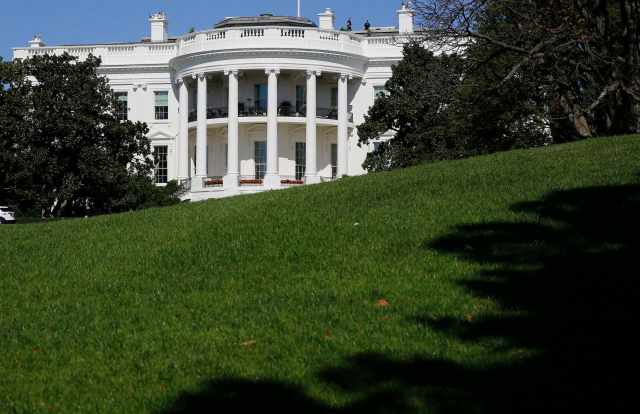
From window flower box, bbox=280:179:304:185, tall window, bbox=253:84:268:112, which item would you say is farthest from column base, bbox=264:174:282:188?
tall window, bbox=253:84:268:112

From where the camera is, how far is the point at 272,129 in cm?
5147

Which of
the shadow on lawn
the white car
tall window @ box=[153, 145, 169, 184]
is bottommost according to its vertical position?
the shadow on lawn

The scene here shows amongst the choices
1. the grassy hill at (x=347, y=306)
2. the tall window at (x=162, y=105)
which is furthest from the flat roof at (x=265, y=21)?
the grassy hill at (x=347, y=306)

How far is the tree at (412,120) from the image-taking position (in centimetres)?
3750

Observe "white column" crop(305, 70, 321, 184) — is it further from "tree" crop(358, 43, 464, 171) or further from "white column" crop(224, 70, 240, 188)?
"tree" crop(358, 43, 464, 171)

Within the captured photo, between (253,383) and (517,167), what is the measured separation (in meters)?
10.6

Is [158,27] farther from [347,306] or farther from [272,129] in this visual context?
[347,306]

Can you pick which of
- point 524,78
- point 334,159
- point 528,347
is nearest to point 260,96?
point 334,159

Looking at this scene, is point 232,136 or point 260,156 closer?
point 232,136

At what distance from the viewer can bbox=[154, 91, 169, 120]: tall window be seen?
192ft

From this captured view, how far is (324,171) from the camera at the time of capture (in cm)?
5447

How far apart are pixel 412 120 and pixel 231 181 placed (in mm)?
13016

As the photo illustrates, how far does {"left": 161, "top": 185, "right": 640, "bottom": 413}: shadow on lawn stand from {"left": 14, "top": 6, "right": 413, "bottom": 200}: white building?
3963cm

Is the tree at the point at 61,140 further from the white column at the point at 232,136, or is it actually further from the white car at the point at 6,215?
the white column at the point at 232,136
